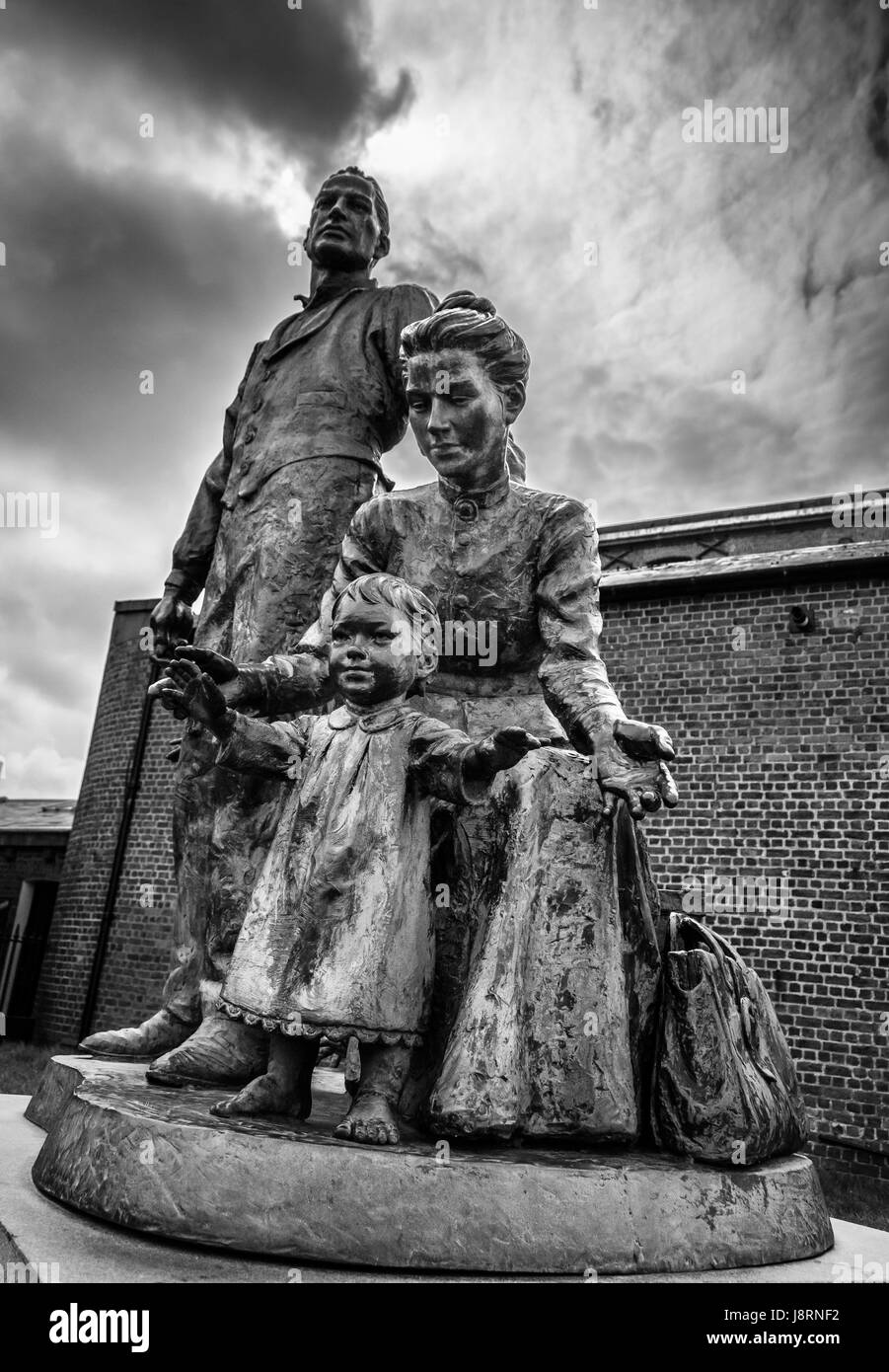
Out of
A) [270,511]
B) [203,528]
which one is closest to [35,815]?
[203,528]

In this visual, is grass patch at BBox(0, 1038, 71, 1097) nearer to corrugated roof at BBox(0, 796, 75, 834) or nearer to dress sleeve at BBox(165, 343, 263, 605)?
corrugated roof at BBox(0, 796, 75, 834)

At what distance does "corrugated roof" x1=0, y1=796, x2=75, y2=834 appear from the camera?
59.3ft

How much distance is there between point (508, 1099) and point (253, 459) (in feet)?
8.23

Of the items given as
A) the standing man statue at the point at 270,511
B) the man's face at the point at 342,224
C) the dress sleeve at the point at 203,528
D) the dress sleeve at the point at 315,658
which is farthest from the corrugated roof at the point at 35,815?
the dress sleeve at the point at 315,658

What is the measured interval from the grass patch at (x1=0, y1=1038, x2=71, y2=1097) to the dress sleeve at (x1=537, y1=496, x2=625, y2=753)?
7.32 meters

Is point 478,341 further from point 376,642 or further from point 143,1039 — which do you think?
point 143,1039

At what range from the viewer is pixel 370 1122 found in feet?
5.90

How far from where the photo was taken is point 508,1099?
6.35 ft

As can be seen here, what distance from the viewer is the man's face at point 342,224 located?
407 centimetres

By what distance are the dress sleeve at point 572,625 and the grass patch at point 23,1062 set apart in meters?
7.32

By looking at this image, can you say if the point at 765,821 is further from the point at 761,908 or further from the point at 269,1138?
the point at 269,1138

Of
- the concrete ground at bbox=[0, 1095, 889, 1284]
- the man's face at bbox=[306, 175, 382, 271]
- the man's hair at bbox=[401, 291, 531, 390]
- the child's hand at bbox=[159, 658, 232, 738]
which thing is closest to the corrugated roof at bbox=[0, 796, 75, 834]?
the man's face at bbox=[306, 175, 382, 271]

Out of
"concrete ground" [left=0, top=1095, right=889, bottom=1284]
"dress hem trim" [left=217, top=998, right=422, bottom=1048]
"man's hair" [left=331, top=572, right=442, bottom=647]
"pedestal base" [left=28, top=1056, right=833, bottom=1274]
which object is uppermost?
"man's hair" [left=331, top=572, right=442, bottom=647]

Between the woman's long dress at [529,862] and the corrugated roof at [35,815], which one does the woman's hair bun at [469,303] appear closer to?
the woman's long dress at [529,862]
